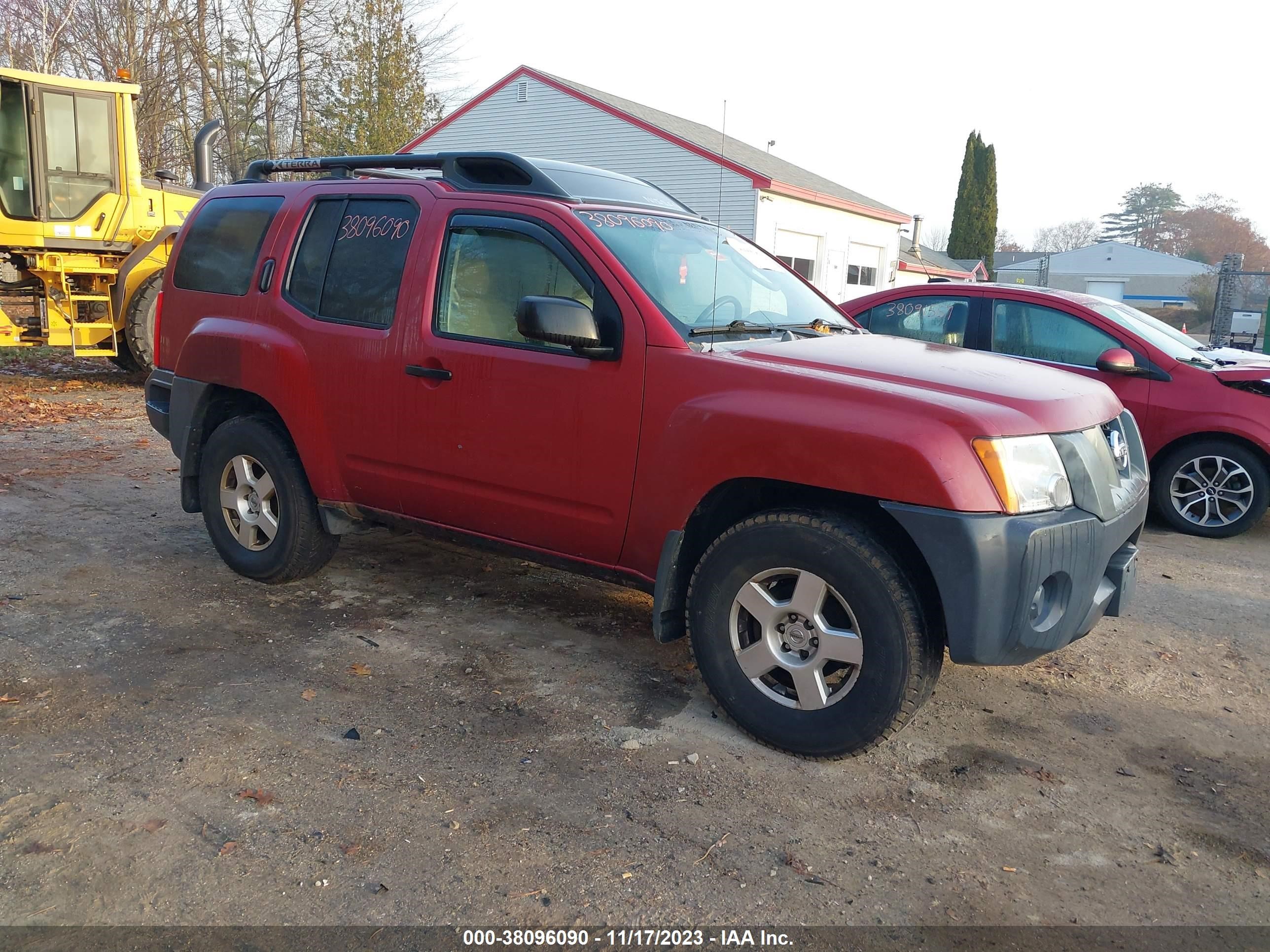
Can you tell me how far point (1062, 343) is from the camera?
23.5 feet

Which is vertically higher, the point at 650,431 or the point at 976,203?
the point at 976,203

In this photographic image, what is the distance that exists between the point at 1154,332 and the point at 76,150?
11836 millimetres

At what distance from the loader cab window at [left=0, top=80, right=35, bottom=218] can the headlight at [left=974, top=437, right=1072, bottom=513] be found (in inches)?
481

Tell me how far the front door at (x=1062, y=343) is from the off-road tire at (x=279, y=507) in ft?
16.6

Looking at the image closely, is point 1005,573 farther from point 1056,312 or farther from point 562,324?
point 1056,312

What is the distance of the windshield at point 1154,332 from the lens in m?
7.06

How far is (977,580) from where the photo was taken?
2980 mm

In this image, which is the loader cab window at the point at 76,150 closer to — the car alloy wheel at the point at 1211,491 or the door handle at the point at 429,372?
the door handle at the point at 429,372

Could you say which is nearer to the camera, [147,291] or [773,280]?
[773,280]

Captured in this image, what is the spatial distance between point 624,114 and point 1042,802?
2217 cm

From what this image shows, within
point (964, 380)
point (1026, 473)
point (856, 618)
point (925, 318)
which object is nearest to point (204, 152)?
point (925, 318)

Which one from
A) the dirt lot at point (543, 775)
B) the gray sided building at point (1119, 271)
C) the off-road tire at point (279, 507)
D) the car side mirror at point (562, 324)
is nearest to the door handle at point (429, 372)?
the car side mirror at point (562, 324)

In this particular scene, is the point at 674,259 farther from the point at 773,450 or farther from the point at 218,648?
the point at 218,648

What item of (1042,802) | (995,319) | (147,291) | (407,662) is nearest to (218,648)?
(407,662)
